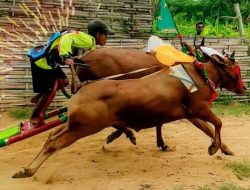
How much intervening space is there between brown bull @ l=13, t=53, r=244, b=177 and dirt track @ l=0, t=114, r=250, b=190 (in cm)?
33

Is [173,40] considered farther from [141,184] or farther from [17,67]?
[141,184]

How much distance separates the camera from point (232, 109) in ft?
33.7

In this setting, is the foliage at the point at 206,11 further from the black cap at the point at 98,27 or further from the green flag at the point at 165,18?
the black cap at the point at 98,27

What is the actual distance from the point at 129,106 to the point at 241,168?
163cm

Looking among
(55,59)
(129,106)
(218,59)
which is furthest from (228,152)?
(55,59)

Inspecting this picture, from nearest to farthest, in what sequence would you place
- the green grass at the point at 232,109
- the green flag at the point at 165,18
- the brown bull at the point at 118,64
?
the brown bull at the point at 118,64, the green flag at the point at 165,18, the green grass at the point at 232,109

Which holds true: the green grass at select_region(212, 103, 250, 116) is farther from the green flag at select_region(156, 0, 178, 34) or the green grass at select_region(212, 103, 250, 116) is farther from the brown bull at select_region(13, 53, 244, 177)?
the brown bull at select_region(13, 53, 244, 177)

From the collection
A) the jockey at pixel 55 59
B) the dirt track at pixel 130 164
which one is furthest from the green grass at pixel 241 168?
the jockey at pixel 55 59

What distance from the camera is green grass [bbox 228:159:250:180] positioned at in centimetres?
567

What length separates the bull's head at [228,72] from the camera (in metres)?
6.23

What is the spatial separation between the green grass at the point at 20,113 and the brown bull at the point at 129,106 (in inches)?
142

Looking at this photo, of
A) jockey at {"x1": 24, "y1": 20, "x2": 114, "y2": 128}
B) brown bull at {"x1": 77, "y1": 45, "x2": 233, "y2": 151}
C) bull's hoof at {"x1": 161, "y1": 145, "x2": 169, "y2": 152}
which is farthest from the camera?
bull's hoof at {"x1": 161, "y1": 145, "x2": 169, "y2": 152}

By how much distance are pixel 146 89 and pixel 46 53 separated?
4.75ft

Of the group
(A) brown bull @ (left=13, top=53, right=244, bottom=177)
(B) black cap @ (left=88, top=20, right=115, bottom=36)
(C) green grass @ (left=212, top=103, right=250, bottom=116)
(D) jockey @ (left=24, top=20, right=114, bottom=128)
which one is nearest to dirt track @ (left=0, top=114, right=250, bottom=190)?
(A) brown bull @ (left=13, top=53, right=244, bottom=177)
